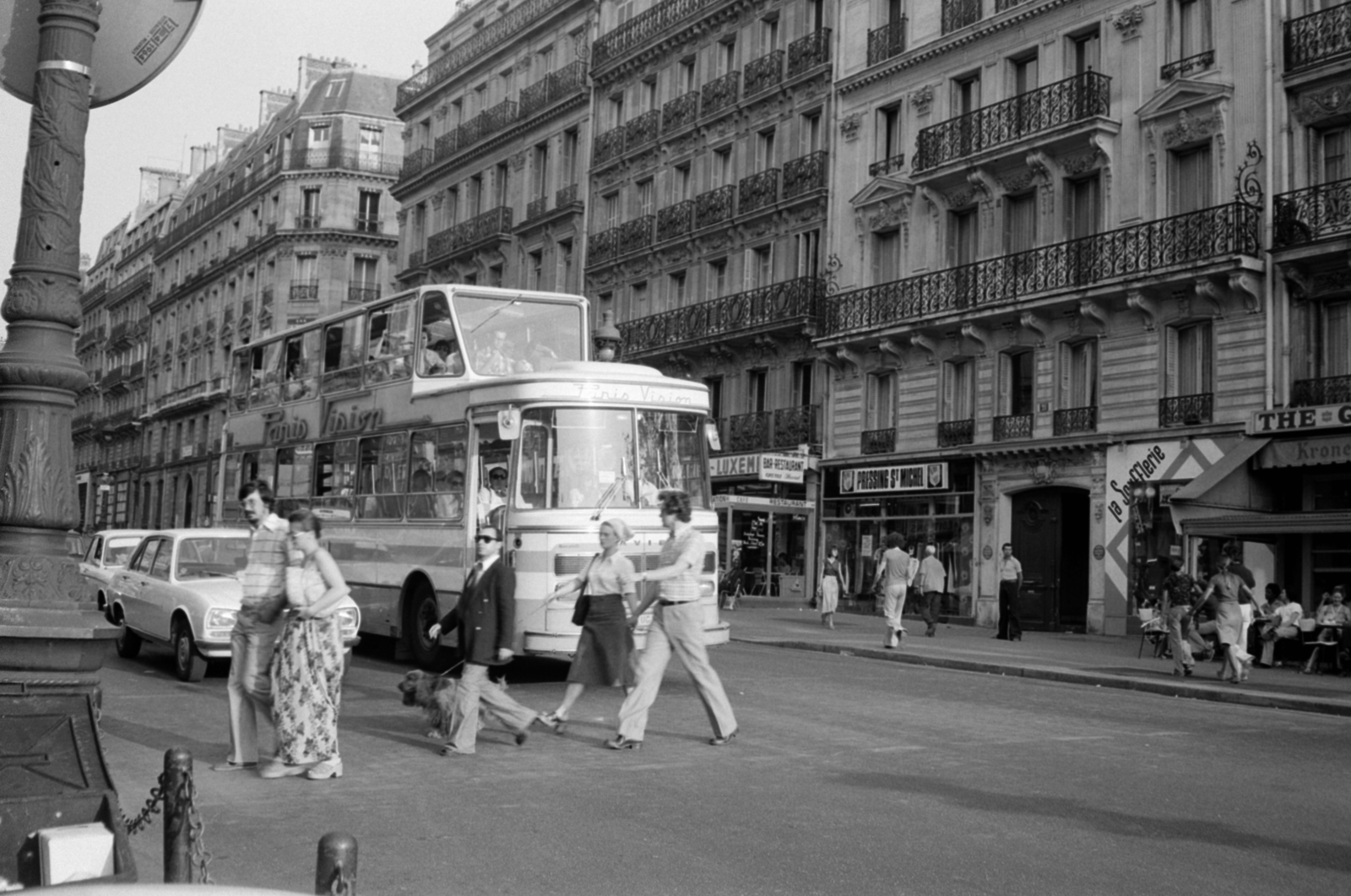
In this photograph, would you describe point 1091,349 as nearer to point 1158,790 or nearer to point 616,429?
point 616,429

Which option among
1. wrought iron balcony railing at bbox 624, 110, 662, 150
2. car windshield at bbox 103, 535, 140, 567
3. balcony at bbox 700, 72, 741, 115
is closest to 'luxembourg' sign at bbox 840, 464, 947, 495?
balcony at bbox 700, 72, 741, 115

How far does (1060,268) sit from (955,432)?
455 cm

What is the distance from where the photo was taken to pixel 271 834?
734 cm

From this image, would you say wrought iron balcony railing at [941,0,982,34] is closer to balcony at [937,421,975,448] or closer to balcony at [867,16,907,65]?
balcony at [867,16,907,65]

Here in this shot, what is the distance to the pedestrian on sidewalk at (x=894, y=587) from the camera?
22078 millimetres

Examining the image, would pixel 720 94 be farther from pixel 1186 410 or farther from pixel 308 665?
pixel 308 665

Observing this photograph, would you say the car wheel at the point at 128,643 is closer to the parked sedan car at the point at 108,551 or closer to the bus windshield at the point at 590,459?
the parked sedan car at the point at 108,551

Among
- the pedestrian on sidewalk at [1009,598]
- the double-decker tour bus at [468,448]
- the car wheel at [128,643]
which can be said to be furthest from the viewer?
the pedestrian on sidewalk at [1009,598]

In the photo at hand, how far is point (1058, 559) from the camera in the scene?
2934 centimetres

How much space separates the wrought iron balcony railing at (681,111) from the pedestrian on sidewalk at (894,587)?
2191 cm

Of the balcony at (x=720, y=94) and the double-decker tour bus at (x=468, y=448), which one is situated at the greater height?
the balcony at (x=720, y=94)

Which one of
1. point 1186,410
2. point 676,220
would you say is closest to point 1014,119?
point 1186,410

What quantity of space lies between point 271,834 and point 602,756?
3306 millimetres

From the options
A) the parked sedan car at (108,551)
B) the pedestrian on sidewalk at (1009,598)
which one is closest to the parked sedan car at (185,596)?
the parked sedan car at (108,551)
